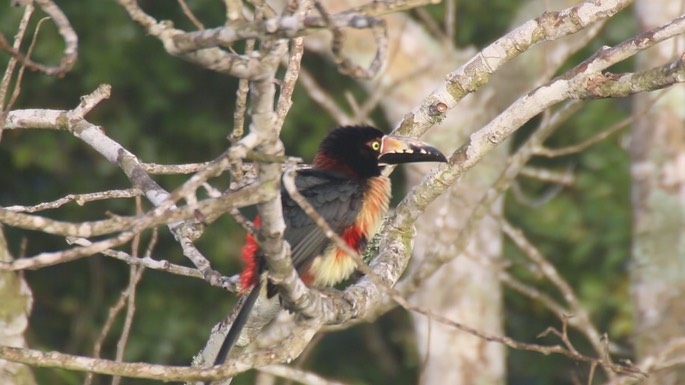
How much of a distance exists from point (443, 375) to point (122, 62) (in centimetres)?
375

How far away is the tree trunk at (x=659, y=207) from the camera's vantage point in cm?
707

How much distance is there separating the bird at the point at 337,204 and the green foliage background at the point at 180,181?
4262 mm

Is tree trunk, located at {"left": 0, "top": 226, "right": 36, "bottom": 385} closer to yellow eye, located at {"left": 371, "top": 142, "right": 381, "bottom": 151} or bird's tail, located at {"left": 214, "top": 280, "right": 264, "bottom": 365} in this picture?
bird's tail, located at {"left": 214, "top": 280, "right": 264, "bottom": 365}

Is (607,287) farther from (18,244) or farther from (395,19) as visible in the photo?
(18,244)

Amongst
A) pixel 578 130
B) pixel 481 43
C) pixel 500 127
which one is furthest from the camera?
pixel 481 43

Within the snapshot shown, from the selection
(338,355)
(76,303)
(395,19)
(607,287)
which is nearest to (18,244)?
(76,303)

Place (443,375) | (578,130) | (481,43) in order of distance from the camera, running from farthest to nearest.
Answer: (481,43) → (578,130) → (443,375)

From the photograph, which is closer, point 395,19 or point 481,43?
point 395,19

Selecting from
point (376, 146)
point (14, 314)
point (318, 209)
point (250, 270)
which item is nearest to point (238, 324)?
point (250, 270)

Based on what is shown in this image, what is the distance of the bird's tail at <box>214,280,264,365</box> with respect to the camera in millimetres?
3721

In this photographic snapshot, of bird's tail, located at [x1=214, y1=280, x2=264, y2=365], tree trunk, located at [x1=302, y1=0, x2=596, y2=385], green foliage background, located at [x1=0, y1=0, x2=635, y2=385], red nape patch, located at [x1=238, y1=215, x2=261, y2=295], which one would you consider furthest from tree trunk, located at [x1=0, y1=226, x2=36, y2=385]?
green foliage background, located at [x1=0, y1=0, x2=635, y2=385]

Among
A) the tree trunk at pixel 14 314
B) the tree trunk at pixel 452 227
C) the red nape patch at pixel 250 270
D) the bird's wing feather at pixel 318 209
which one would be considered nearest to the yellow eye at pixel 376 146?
the bird's wing feather at pixel 318 209

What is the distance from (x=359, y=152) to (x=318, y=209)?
60 centimetres

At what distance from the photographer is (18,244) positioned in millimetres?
9875
